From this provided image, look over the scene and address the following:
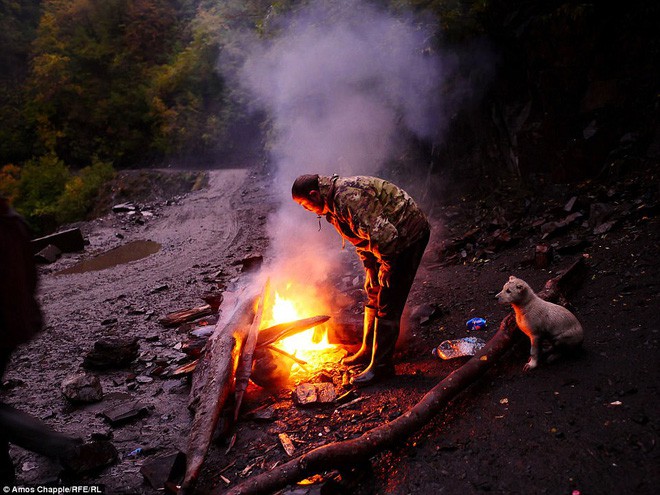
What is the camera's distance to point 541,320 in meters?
3.21

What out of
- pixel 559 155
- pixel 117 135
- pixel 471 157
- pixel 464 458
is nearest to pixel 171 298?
pixel 464 458

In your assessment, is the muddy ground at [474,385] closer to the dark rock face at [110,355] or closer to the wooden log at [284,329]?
the dark rock face at [110,355]

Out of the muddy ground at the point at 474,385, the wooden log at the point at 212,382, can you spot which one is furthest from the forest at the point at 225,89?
the wooden log at the point at 212,382

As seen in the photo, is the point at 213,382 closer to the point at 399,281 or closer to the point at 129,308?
the point at 399,281

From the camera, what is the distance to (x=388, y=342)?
12.7 ft

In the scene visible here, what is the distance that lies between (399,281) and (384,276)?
0.15 metres

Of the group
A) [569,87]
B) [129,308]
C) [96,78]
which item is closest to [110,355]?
[129,308]

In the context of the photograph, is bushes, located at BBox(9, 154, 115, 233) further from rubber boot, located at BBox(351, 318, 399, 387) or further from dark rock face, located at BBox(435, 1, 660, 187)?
rubber boot, located at BBox(351, 318, 399, 387)

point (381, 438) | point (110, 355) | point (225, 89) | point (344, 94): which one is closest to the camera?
point (381, 438)

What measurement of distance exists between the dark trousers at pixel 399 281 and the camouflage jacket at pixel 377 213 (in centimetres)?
8

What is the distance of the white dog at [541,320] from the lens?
3.21 m

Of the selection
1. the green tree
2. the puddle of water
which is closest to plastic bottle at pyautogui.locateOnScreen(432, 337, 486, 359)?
the puddle of water

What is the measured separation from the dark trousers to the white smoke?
3.19 metres

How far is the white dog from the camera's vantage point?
3.21 m
